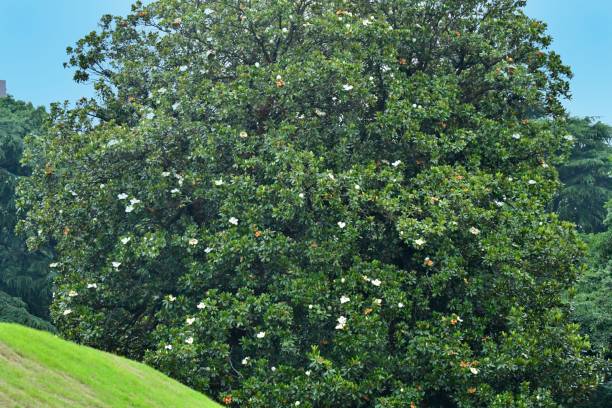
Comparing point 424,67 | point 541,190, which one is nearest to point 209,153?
point 424,67

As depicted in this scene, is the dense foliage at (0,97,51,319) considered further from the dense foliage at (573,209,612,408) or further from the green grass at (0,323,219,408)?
the green grass at (0,323,219,408)

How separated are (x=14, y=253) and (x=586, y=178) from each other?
25734 millimetres

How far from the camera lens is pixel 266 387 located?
45.0 ft

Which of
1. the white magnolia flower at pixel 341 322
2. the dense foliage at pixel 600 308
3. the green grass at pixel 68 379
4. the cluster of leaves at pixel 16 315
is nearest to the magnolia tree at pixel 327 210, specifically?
the white magnolia flower at pixel 341 322

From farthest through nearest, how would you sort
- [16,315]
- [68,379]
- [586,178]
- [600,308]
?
[586,178]
[16,315]
[600,308]
[68,379]

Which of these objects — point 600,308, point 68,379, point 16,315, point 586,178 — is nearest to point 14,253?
point 16,315

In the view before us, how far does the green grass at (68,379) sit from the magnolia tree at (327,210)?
2.91 metres

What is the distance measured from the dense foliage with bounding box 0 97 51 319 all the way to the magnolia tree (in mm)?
14576

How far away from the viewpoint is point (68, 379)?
31.2ft

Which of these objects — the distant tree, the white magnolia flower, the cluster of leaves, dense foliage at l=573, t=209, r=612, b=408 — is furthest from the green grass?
the distant tree

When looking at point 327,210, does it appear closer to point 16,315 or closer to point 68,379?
point 68,379

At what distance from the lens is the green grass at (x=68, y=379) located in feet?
28.2

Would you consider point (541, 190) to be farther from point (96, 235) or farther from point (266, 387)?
point (96, 235)

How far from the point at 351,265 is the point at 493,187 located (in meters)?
3.36
